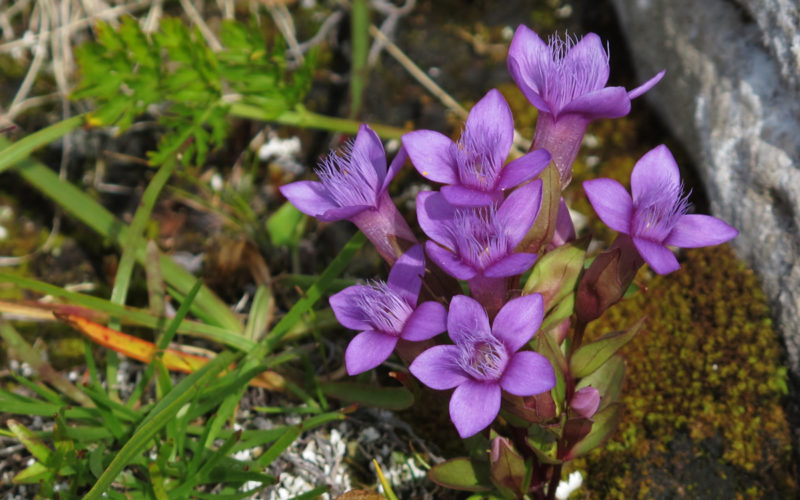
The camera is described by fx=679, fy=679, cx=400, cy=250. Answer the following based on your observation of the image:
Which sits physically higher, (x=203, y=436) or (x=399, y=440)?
(x=203, y=436)

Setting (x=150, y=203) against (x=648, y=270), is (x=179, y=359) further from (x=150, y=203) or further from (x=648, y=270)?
(x=648, y=270)

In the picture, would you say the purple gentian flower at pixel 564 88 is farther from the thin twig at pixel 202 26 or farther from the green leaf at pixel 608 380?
the thin twig at pixel 202 26

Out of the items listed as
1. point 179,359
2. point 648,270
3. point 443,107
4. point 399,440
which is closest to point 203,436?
point 179,359

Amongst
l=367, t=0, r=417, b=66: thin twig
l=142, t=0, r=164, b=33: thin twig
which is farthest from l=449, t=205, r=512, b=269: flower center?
l=142, t=0, r=164, b=33: thin twig

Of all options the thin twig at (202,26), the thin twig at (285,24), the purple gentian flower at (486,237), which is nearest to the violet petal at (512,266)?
the purple gentian flower at (486,237)

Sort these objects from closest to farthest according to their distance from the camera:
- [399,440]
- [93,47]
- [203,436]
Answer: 1. [203,436]
2. [399,440]
3. [93,47]

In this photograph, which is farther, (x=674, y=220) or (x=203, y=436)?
(x=203, y=436)
